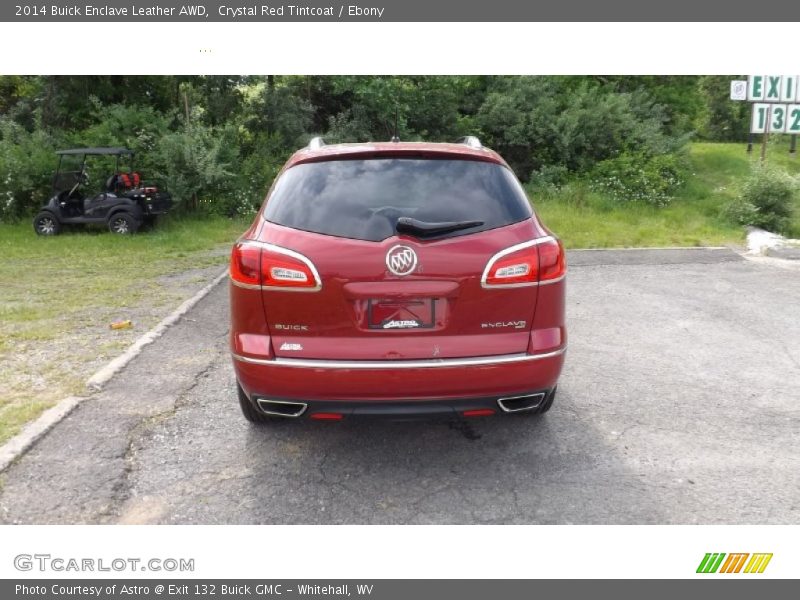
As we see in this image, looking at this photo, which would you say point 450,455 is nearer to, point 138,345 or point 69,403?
point 69,403

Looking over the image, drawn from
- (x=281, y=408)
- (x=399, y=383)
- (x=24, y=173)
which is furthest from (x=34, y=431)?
(x=24, y=173)

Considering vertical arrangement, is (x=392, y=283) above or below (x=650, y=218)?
above

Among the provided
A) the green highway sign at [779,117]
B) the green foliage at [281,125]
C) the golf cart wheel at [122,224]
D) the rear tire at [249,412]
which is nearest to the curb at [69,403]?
the rear tire at [249,412]

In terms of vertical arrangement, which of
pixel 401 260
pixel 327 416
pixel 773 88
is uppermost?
pixel 773 88

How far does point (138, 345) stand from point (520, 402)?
3742 mm

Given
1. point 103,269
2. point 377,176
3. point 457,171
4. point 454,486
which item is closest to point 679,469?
point 454,486

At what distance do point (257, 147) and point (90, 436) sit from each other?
14.0 meters

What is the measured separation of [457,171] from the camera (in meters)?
3.58

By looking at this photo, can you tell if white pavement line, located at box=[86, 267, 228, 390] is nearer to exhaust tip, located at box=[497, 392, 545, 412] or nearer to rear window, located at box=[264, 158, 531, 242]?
rear window, located at box=[264, 158, 531, 242]

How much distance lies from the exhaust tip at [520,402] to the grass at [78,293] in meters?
2.94

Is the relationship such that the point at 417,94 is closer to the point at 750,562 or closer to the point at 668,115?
the point at 668,115

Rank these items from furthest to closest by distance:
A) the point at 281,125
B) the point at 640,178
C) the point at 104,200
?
the point at 281,125, the point at 640,178, the point at 104,200

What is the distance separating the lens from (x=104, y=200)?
44.1 feet

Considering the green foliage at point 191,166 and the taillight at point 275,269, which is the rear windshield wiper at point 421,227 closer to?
the taillight at point 275,269
